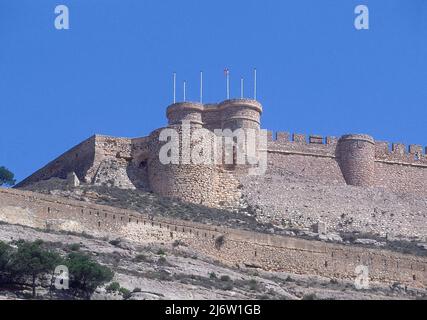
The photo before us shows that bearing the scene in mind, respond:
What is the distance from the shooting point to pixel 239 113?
52.7 meters

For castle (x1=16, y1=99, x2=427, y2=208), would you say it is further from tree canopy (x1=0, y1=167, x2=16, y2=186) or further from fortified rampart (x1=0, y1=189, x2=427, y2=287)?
fortified rampart (x1=0, y1=189, x2=427, y2=287)

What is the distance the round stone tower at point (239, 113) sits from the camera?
52531 millimetres

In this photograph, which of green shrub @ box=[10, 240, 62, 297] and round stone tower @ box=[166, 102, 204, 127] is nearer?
green shrub @ box=[10, 240, 62, 297]

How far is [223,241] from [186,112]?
12.1 m

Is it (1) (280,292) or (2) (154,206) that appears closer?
(1) (280,292)

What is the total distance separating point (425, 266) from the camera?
44031 mm

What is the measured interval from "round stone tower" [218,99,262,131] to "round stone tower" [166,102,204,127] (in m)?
0.95

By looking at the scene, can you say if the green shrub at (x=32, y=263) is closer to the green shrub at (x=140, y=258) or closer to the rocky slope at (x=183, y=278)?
the rocky slope at (x=183, y=278)

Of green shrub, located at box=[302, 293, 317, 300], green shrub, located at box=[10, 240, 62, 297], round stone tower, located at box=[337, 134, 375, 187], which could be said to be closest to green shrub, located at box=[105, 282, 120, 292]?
green shrub, located at box=[10, 240, 62, 297]

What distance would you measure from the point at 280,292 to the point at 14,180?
21064 millimetres

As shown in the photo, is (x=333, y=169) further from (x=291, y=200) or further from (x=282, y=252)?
(x=282, y=252)

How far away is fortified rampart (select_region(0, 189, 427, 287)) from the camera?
39594 mm
